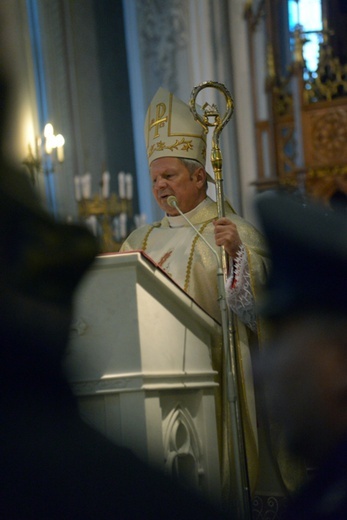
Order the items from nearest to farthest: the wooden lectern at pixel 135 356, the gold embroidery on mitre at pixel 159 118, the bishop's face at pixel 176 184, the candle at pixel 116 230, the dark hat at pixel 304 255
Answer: the dark hat at pixel 304 255 → the wooden lectern at pixel 135 356 → the bishop's face at pixel 176 184 → the gold embroidery on mitre at pixel 159 118 → the candle at pixel 116 230

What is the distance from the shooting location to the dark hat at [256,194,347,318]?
1.24 m

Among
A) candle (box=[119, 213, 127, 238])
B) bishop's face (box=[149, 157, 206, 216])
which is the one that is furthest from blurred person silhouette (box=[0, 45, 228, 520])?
candle (box=[119, 213, 127, 238])

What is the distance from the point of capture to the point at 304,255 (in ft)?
4.10

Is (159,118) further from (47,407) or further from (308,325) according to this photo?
(47,407)

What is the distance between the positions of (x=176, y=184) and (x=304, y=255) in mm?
3803

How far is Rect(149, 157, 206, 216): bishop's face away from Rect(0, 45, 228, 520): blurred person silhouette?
12.4ft

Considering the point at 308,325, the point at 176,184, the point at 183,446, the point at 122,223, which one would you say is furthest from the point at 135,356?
the point at 122,223

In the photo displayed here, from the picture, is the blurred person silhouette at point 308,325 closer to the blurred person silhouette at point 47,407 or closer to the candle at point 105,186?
the blurred person silhouette at point 47,407

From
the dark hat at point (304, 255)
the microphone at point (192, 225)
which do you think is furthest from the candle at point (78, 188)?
the dark hat at point (304, 255)

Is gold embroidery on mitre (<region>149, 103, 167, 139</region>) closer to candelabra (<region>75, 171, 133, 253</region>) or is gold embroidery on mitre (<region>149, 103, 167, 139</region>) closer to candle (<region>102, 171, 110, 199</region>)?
candelabra (<region>75, 171, 133, 253</region>)

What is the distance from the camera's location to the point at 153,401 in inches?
135

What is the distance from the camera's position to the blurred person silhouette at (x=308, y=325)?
4.08 feet

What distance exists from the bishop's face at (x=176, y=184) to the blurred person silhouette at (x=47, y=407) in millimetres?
3794

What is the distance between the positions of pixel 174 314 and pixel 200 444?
52cm
